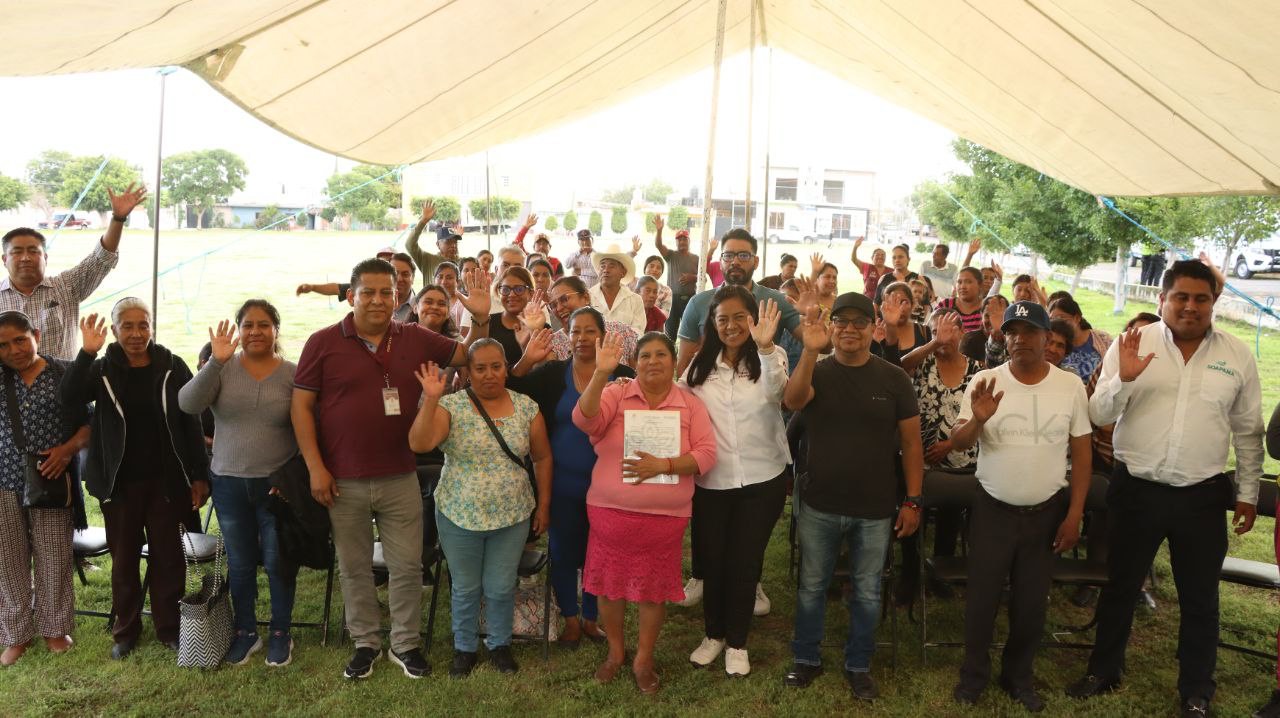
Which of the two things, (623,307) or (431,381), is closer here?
(431,381)

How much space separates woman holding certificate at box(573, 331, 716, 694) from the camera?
143 inches

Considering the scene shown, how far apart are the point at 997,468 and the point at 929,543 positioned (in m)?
2.23

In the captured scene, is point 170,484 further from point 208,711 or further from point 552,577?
point 552,577

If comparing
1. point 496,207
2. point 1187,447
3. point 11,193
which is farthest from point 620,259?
point 496,207

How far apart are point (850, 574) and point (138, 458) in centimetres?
331

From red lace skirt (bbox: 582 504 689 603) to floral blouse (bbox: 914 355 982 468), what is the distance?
5.20 ft

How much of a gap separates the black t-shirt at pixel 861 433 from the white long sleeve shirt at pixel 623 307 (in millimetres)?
2693

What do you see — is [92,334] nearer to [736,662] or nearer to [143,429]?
[143,429]

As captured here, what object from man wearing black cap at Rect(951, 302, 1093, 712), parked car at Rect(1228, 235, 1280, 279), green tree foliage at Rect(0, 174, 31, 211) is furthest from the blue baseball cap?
green tree foliage at Rect(0, 174, 31, 211)

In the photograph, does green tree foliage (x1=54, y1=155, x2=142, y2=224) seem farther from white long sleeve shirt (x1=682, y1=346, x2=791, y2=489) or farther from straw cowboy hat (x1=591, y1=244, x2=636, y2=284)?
white long sleeve shirt (x1=682, y1=346, x2=791, y2=489)

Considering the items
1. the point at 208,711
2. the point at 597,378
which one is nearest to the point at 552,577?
the point at 597,378

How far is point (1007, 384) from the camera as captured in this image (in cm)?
369

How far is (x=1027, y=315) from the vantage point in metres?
3.59

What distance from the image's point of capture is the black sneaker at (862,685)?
3.77 m
